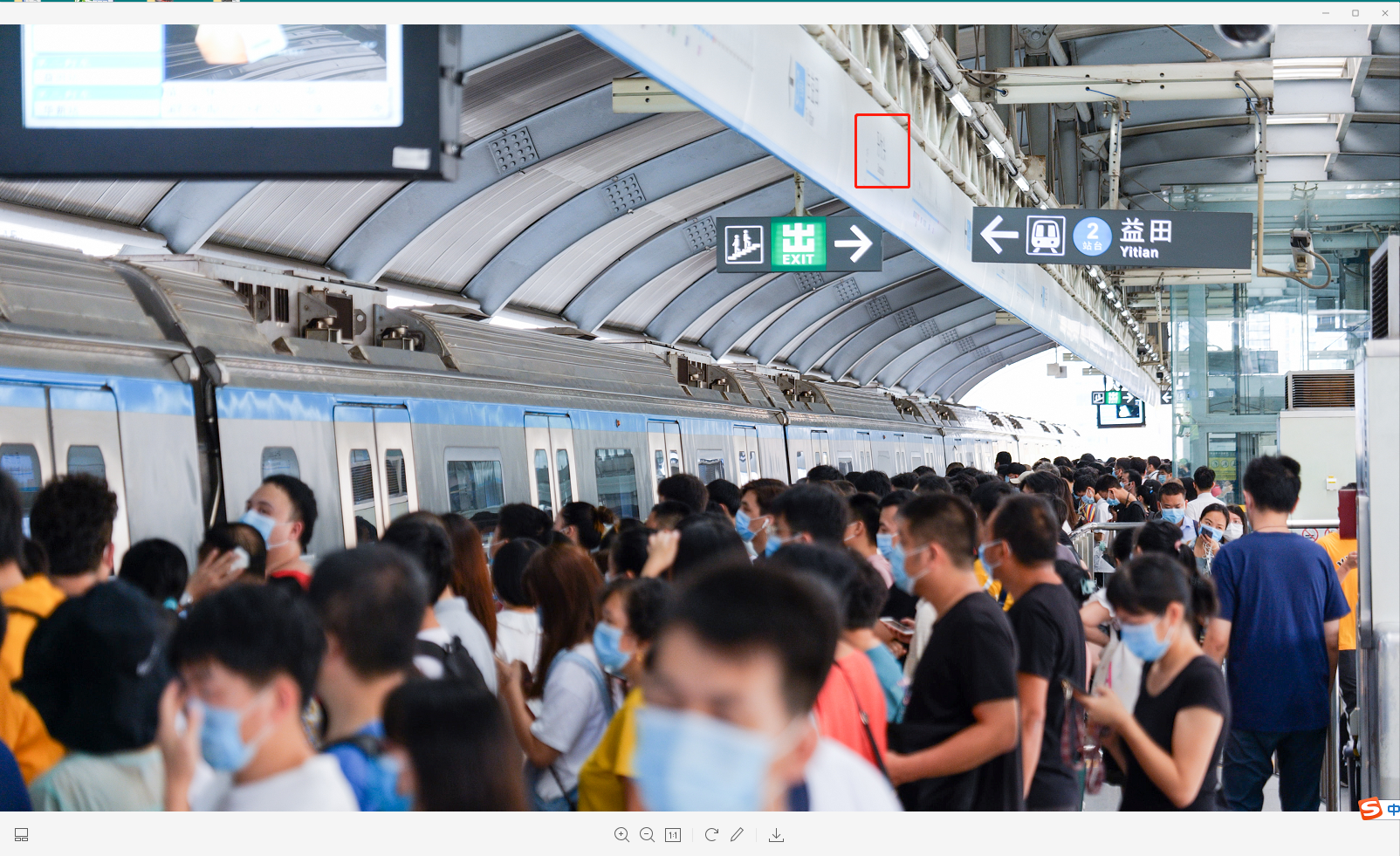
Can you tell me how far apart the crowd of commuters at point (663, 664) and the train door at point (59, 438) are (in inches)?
26.7

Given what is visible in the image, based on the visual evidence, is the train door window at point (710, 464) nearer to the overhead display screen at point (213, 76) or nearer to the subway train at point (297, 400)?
the subway train at point (297, 400)

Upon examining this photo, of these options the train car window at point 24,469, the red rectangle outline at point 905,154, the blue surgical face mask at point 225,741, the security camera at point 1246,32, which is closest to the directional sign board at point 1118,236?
the red rectangle outline at point 905,154

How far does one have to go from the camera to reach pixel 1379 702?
420cm

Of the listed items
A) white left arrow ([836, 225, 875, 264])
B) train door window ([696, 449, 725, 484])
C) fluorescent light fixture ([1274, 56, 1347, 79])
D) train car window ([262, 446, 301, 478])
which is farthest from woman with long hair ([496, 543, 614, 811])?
fluorescent light fixture ([1274, 56, 1347, 79])

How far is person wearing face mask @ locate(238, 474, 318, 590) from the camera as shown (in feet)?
17.2

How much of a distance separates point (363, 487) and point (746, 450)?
8402 millimetres

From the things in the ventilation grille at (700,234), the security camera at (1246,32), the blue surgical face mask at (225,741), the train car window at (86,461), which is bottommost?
the blue surgical face mask at (225,741)

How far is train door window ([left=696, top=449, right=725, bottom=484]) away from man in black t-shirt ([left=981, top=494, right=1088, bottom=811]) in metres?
9.40

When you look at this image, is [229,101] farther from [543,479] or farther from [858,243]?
[858,243]

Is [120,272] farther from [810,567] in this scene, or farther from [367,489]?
[810,567]

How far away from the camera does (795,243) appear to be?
10.1 meters

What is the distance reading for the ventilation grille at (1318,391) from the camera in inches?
446
